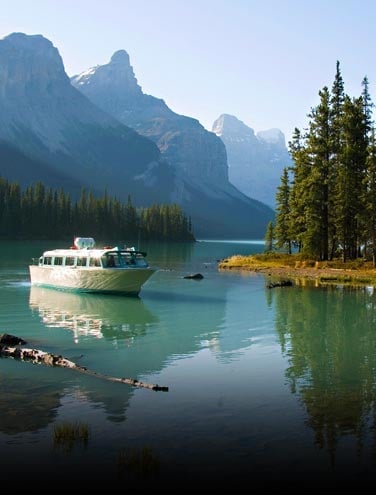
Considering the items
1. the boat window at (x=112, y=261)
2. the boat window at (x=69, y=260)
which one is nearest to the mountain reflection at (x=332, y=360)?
the boat window at (x=112, y=261)

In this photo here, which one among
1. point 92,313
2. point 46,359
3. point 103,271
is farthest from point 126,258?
point 46,359

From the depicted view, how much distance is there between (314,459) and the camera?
12.8 meters

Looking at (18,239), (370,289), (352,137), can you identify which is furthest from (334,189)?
(18,239)

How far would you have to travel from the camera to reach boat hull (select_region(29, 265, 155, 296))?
1890 inches

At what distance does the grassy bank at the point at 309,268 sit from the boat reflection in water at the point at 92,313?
76.9ft

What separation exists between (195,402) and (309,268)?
54.0m

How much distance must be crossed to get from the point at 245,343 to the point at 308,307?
47.4ft

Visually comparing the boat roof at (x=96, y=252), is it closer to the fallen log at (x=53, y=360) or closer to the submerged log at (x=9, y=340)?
the submerged log at (x=9, y=340)

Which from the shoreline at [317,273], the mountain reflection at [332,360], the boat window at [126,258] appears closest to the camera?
the mountain reflection at [332,360]

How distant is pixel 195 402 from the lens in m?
17.3

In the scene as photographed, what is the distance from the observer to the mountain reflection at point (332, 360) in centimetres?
1534

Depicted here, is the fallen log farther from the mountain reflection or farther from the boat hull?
the boat hull

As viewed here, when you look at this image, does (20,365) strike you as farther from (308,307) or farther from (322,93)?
(322,93)

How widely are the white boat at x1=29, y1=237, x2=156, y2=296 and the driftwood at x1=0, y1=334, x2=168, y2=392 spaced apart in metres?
22.5
